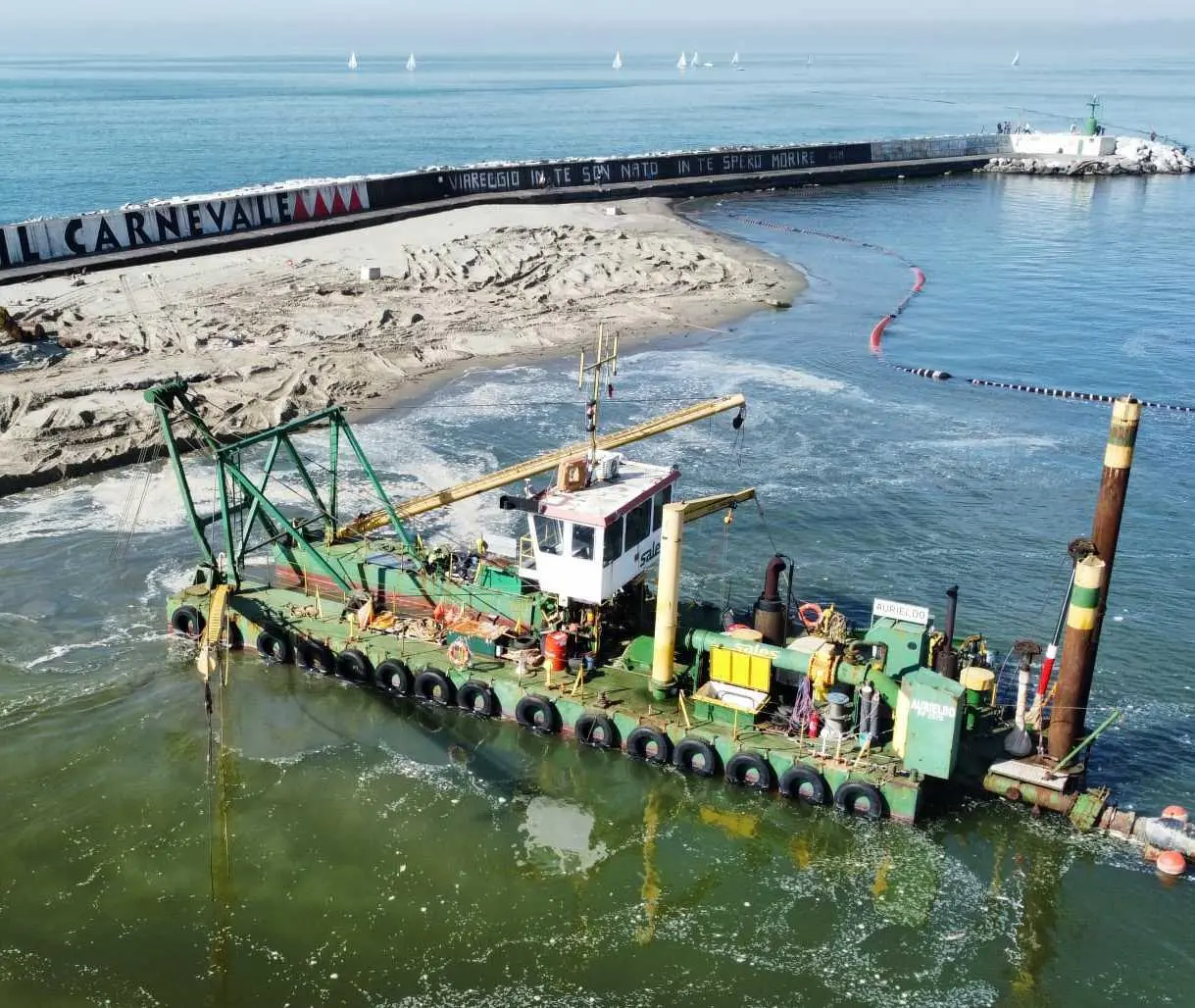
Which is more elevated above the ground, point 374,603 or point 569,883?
point 374,603

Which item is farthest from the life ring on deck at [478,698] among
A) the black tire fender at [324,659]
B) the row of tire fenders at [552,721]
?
the black tire fender at [324,659]

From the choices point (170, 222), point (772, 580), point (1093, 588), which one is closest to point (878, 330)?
point (772, 580)

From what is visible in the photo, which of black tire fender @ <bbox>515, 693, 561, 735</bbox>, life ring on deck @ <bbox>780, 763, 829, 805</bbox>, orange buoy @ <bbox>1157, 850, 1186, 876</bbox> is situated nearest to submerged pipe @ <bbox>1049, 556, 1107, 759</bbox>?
orange buoy @ <bbox>1157, 850, 1186, 876</bbox>

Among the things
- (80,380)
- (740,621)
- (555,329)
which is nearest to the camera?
(740,621)

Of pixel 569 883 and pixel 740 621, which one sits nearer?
pixel 569 883

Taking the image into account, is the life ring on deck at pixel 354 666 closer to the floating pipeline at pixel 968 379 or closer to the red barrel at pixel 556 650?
the red barrel at pixel 556 650

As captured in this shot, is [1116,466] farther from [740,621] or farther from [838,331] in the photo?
[838,331]

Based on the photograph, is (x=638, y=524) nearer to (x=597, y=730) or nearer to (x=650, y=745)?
(x=597, y=730)

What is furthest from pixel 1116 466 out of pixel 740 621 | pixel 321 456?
pixel 321 456
